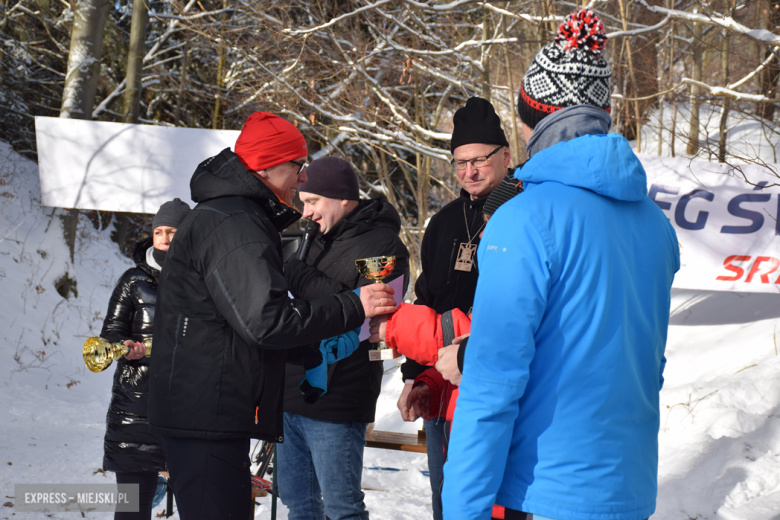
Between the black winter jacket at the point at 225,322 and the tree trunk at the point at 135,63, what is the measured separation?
362 inches

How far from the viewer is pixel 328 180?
2697 mm

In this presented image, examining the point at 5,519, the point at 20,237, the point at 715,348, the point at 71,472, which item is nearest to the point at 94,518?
the point at 5,519

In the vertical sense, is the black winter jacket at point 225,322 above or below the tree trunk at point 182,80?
below

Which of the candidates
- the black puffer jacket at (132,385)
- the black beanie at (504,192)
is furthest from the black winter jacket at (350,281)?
the black puffer jacket at (132,385)

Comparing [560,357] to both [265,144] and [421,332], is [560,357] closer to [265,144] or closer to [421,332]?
[421,332]

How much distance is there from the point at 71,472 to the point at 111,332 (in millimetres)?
1963

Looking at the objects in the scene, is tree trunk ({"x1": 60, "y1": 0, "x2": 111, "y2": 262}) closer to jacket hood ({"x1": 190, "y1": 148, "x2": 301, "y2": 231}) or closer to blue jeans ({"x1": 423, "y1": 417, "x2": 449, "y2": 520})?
jacket hood ({"x1": 190, "y1": 148, "x2": 301, "y2": 231})

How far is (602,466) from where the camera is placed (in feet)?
4.07

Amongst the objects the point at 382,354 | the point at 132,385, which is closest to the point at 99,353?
the point at 132,385

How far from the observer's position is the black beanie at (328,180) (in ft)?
8.82

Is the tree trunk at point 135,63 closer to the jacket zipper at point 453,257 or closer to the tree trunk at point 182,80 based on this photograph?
the tree trunk at point 182,80

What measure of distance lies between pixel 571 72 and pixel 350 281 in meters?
1.39

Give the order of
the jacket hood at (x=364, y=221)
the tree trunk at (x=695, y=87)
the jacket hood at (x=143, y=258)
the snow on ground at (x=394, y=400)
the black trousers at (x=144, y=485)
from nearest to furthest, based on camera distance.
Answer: the jacket hood at (x=364, y=221) → the black trousers at (x=144, y=485) → the jacket hood at (x=143, y=258) → the snow on ground at (x=394, y=400) → the tree trunk at (x=695, y=87)

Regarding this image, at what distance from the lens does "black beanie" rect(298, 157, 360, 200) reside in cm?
269
